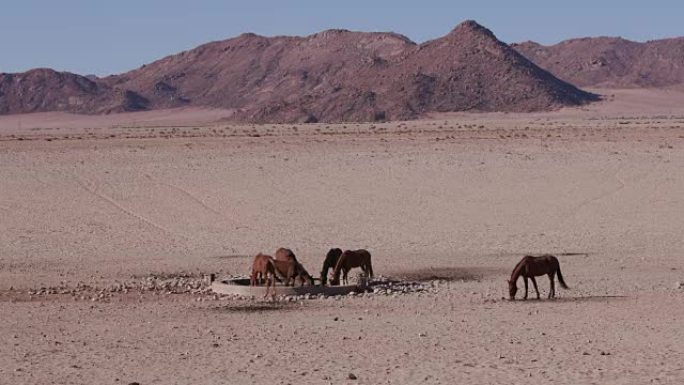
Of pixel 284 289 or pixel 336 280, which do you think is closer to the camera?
pixel 284 289

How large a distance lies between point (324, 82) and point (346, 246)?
377ft

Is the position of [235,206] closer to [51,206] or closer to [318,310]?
[51,206]

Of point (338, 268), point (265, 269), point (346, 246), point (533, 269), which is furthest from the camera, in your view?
point (346, 246)

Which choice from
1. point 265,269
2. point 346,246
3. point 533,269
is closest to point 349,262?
point 265,269

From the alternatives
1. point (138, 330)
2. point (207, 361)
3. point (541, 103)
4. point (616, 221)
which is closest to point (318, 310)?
point (138, 330)

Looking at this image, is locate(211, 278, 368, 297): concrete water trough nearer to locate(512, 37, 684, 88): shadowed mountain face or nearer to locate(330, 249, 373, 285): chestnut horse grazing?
locate(330, 249, 373, 285): chestnut horse grazing

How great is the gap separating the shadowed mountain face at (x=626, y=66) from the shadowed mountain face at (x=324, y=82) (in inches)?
1230

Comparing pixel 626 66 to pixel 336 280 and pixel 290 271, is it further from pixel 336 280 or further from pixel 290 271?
pixel 290 271

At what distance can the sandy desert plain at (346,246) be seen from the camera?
13539 millimetres

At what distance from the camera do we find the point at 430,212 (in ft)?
104

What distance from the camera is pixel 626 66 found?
617 ft

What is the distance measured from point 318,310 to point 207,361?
13.5 feet

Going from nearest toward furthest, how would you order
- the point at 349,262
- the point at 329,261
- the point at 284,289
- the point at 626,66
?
the point at 284,289, the point at 349,262, the point at 329,261, the point at 626,66

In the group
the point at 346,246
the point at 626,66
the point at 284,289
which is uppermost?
the point at 626,66
